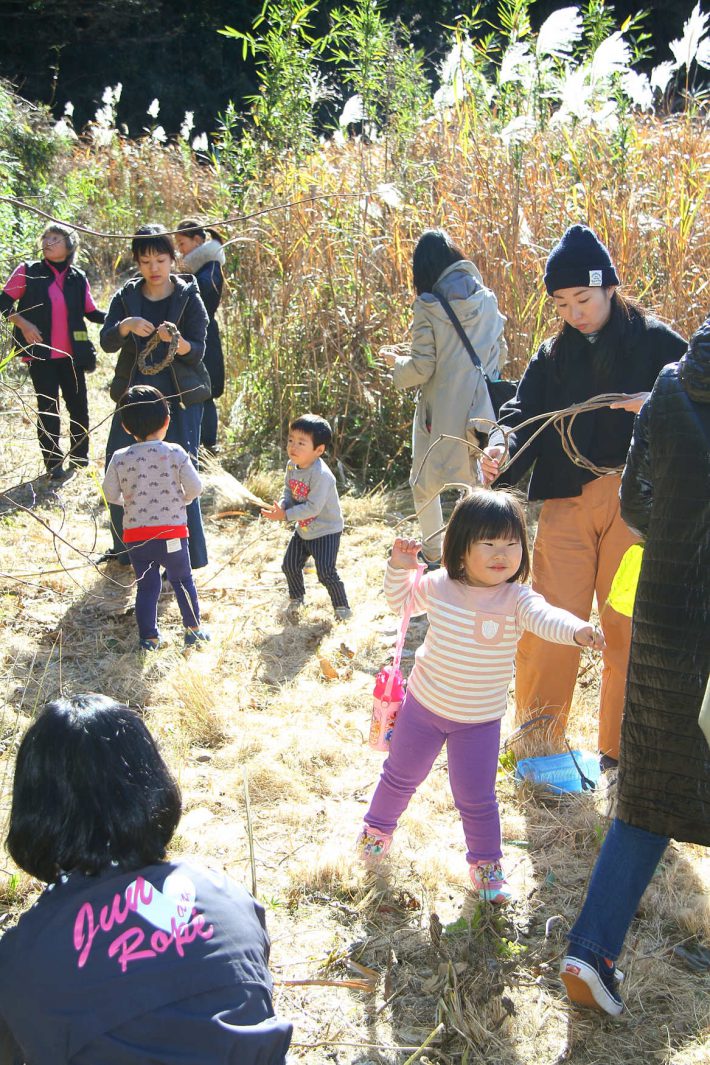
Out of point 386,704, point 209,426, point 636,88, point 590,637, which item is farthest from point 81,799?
point 636,88

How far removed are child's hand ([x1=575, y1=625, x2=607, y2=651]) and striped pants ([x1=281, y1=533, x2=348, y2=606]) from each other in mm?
2495

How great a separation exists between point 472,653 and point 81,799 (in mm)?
1292

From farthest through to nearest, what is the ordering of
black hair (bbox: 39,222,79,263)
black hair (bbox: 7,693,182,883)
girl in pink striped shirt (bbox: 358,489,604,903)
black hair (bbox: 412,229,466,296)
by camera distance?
1. black hair (bbox: 39,222,79,263)
2. black hair (bbox: 412,229,466,296)
3. girl in pink striped shirt (bbox: 358,489,604,903)
4. black hair (bbox: 7,693,182,883)

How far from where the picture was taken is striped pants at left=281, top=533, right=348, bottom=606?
4.80m

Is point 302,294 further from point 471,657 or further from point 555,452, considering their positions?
point 471,657

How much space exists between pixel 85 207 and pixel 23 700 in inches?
376

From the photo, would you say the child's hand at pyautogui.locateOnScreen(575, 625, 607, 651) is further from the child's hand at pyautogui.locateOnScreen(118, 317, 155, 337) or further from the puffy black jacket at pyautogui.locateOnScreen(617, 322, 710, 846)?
the child's hand at pyautogui.locateOnScreen(118, 317, 155, 337)

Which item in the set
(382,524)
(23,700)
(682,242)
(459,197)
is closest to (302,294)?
(459,197)

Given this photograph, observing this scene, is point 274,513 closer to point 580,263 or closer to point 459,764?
point 580,263

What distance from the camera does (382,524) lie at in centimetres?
617

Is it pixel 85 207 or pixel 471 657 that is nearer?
pixel 471 657

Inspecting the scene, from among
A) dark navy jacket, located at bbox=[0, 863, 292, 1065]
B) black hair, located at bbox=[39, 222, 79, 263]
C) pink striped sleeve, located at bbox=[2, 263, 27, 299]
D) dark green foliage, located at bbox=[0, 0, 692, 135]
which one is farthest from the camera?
dark green foliage, located at bbox=[0, 0, 692, 135]

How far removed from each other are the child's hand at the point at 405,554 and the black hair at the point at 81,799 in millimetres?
1197

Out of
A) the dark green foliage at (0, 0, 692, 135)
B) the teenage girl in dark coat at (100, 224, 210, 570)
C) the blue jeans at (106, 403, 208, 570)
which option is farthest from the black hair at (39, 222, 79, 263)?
the dark green foliage at (0, 0, 692, 135)
